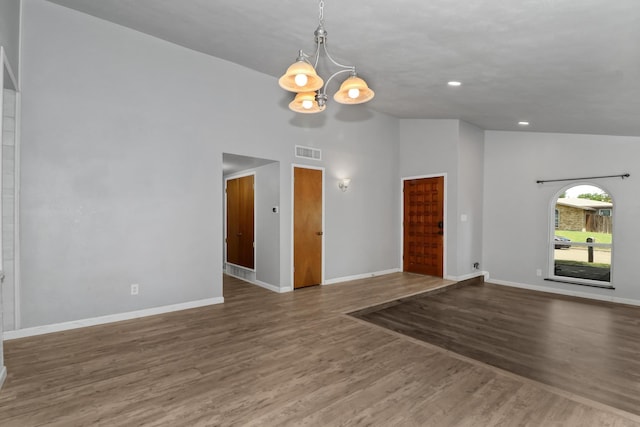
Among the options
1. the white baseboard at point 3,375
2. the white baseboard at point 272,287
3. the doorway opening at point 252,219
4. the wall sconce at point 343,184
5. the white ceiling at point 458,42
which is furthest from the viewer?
the wall sconce at point 343,184

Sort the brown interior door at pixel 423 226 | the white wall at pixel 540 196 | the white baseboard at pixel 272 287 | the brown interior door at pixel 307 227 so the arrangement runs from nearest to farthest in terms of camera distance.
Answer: the white wall at pixel 540 196 < the white baseboard at pixel 272 287 < the brown interior door at pixel 307 227 < the brown interior door at pixel 423 226

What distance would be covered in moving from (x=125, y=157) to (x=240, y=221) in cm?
291

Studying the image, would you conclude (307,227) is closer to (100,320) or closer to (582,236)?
(100,320)

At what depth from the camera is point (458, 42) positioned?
332cm

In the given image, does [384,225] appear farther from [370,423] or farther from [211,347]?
[370,423]

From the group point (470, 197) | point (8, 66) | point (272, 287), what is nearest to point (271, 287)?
point (272, 287)

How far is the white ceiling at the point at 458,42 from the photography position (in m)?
2.71

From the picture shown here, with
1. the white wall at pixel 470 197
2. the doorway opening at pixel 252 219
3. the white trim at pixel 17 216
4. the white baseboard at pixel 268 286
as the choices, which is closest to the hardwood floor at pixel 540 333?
the white wall at pixel 470 197

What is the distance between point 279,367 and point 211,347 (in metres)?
0.83

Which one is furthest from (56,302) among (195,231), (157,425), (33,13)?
(33,13)

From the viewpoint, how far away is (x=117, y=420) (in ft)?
6.83

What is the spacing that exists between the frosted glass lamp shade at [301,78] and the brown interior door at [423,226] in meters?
4.88

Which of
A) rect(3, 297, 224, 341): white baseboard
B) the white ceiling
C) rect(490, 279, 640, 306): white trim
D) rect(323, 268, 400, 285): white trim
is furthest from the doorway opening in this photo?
rect(490, 279, 640, 306): white trim

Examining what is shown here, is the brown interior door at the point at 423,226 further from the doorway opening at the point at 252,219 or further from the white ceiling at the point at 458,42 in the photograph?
the doorway opening at the point at 252,219
